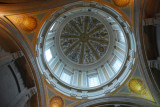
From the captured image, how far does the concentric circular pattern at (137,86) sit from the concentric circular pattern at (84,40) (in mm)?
9393

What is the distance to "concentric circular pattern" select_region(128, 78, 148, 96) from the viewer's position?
36.7 feet

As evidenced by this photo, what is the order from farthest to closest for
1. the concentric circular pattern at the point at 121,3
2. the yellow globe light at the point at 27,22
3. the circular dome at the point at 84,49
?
the circular dome at the point at 84,49 → the yellow globe light at the point at 27,22 → the concentric circular pattern at the point at 121,3

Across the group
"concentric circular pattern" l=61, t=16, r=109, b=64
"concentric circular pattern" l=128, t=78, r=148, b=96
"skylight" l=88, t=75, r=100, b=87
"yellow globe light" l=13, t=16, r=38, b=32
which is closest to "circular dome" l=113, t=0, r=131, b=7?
"yellow globe light" l=13, t=16, r=38, b=32

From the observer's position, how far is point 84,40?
23062mm

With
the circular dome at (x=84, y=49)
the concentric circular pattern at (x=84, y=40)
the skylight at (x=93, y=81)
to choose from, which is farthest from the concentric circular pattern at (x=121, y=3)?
the skylight at (x=93, y=81)

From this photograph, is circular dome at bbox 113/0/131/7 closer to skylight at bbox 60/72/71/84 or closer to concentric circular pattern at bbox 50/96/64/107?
concentric circular pattern at bbox 50/96/64/107

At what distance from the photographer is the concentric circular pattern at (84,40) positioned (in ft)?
67.6

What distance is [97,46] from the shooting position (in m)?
22.1

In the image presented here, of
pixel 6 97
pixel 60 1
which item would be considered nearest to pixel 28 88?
pixel 6 97

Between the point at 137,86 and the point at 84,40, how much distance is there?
45.3 feet

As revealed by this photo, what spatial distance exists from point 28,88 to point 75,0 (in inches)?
347

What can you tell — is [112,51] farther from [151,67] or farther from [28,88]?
[28,88]

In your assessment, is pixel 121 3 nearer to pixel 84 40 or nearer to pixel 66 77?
pixel 66 77

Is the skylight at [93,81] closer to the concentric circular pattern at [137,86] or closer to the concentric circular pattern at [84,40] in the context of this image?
the concentric circular pattern at [84,40]
